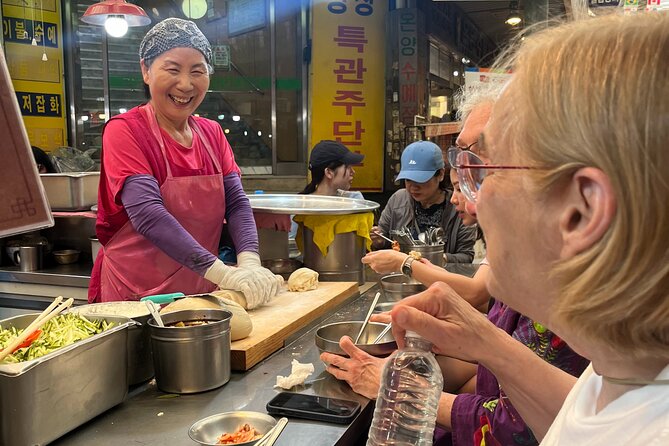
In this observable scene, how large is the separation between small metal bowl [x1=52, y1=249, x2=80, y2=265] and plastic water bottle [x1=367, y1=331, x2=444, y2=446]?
3505 mm

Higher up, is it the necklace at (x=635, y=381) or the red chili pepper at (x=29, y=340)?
the necklace at (x=635, y=381)

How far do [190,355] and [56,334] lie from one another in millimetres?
351

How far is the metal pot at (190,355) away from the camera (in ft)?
5.03

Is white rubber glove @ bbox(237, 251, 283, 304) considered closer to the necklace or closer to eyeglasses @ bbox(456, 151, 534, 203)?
eyeglasses @ bbox(456, 151, 534, 203)

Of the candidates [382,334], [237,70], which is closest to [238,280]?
[382,334]

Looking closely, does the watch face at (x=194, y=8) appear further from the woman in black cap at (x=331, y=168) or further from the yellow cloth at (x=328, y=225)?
the yellow cloth at (x=328, y=225)

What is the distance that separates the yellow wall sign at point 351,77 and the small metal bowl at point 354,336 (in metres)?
5.95

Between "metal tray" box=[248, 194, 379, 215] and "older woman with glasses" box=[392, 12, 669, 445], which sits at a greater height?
"older woman with glasses" box=[392, 12, 669, 445]

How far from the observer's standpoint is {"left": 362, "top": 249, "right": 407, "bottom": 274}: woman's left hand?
280 centimetres

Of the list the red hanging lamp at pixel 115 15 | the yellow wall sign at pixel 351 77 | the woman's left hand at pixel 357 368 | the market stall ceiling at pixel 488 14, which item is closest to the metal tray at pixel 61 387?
the woman's left hand at pixel 357 368

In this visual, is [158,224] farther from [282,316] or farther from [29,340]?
[29,340]

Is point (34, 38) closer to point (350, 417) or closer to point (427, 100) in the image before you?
point (427, 100)

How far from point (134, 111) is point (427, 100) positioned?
6342 millimetres

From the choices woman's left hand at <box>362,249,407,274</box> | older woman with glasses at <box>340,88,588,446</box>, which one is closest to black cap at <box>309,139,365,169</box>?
woman's left hand at <box>362,249,407,274</box>
